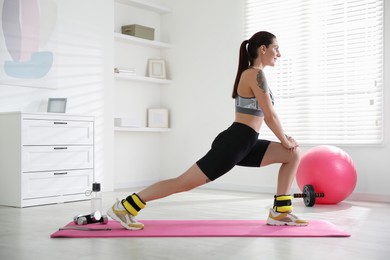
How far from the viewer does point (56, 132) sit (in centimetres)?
456

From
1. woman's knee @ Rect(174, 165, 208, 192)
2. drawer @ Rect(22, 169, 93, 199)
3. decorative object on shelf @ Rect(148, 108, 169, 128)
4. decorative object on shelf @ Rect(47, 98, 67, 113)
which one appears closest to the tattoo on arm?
woman's knee @ Rect(174, 165, 208, 192)

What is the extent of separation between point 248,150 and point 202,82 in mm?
3229

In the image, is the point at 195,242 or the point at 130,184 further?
the point at 130,184

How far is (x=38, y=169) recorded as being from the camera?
14.5 ft

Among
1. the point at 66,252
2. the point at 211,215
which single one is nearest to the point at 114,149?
the point at 211,215

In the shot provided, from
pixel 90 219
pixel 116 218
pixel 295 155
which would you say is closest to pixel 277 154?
pixel 295 155

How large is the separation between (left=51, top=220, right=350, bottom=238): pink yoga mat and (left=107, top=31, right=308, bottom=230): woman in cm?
10

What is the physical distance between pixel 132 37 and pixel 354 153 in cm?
284

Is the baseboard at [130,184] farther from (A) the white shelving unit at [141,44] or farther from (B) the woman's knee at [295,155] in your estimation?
(B) the woman's knee at [295,155]

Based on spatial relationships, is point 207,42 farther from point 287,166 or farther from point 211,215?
point 287,166

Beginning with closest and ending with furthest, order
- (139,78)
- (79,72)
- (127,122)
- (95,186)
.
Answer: (95,186) < (79,72) < (127,122) < (139,78)

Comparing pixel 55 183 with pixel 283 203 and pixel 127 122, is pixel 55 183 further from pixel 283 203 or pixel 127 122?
pixel 283 203

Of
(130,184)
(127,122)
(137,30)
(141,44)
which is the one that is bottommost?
(130,184)

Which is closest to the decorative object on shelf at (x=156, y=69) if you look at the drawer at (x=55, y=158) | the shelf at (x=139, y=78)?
the shelf at (x=139, y=78)
